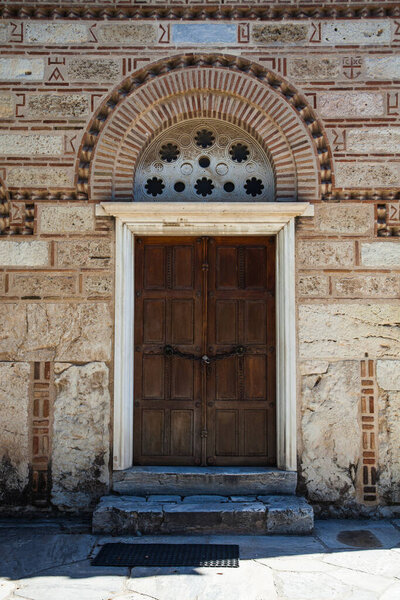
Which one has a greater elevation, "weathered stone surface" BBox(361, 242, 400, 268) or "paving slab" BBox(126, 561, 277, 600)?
"weathered stone surface" BBox(361, 242, 400, 268)

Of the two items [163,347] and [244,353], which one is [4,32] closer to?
[163,347]

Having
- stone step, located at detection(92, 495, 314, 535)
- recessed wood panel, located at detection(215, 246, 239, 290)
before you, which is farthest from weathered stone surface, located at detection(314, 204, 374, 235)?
stone step, located at detection(92, 495, 314, 535)

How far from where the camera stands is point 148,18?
19.3 ft

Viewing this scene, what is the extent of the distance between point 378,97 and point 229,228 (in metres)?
1.95

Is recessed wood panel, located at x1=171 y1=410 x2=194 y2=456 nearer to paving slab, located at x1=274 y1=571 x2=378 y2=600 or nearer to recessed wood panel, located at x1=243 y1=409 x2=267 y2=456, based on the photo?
recessed wood panel, located at x1=243 y1=409 x2=267 y2=456

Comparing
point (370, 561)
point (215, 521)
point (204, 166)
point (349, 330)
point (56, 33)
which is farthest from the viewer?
point (204, 166)

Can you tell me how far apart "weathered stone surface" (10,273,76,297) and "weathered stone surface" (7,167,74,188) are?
2.89ft

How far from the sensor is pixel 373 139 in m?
5.76

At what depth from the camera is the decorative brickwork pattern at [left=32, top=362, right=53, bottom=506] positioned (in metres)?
5.52

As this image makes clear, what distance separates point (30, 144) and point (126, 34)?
4.75 feet

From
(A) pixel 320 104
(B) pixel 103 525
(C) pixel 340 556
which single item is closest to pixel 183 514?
(B) pixel 103 525

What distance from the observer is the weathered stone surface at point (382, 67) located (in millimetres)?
5789

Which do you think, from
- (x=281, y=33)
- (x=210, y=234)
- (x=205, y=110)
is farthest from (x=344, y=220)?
(x=281, y=33)

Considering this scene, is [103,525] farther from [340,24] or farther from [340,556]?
[340,24]
